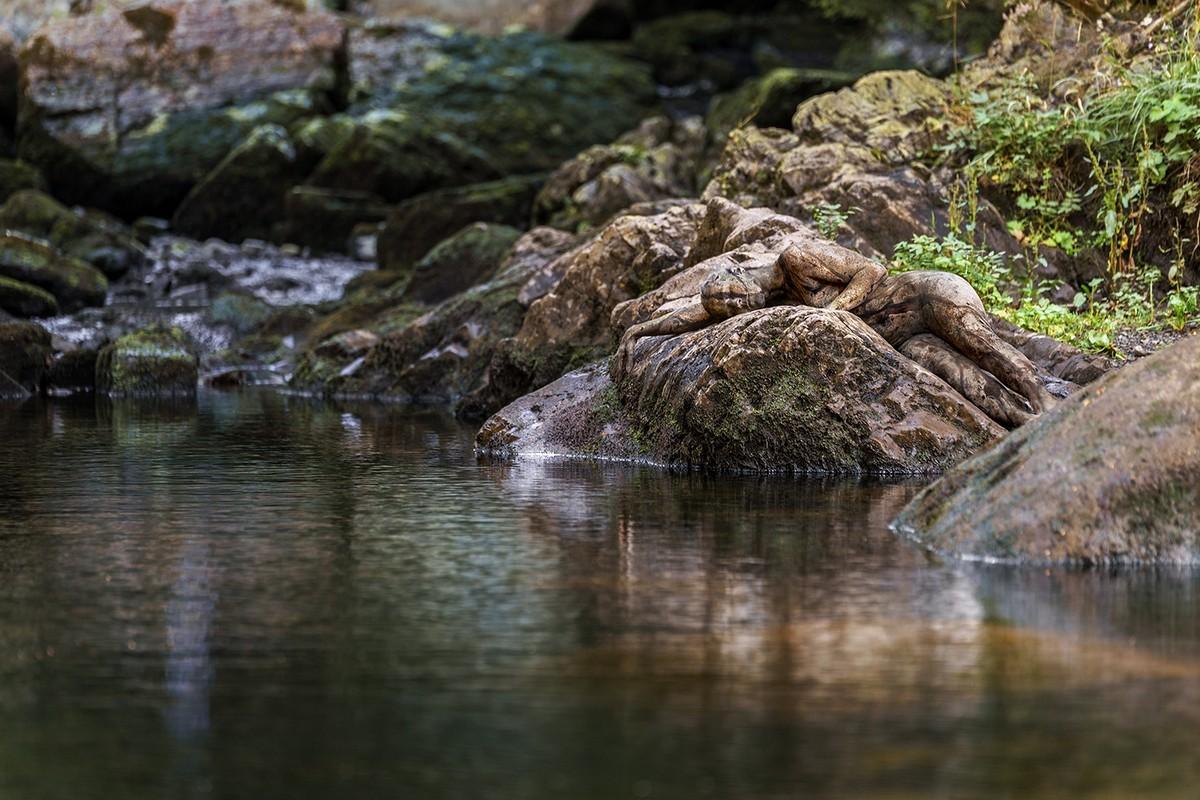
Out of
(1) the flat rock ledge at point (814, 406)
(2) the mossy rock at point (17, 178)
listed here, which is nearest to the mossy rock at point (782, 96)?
(1) the flat rock ledge at point (814, 406)

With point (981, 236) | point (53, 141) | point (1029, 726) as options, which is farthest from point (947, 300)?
point (53, 141)

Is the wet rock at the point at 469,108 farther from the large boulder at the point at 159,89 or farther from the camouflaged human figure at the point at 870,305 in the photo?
the camouflaged human figure at the point at 870,305

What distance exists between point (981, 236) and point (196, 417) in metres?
7.65

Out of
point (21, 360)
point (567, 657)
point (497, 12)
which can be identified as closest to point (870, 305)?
point (567, 657)

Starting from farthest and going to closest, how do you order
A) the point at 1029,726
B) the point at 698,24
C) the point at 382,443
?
1. the point at 698,24
2. the point at 382,443
3. the point at 1029,726

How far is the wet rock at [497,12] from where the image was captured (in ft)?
131

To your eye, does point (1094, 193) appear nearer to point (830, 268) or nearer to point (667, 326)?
point (830, 268)

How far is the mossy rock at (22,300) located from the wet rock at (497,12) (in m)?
18.4

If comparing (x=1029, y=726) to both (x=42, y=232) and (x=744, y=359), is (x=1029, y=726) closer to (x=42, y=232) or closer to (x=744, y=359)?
(x=744, y=359)

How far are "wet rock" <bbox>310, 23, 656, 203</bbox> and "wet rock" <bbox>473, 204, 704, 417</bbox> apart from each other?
17.7 metres

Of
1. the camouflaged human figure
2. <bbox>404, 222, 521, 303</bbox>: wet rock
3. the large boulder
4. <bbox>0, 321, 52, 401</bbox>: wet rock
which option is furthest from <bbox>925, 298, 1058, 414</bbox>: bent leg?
the large boulder

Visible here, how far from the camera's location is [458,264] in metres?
21.8

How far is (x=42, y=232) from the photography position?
96.0 feet

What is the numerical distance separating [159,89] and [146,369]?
1878 centimetres
